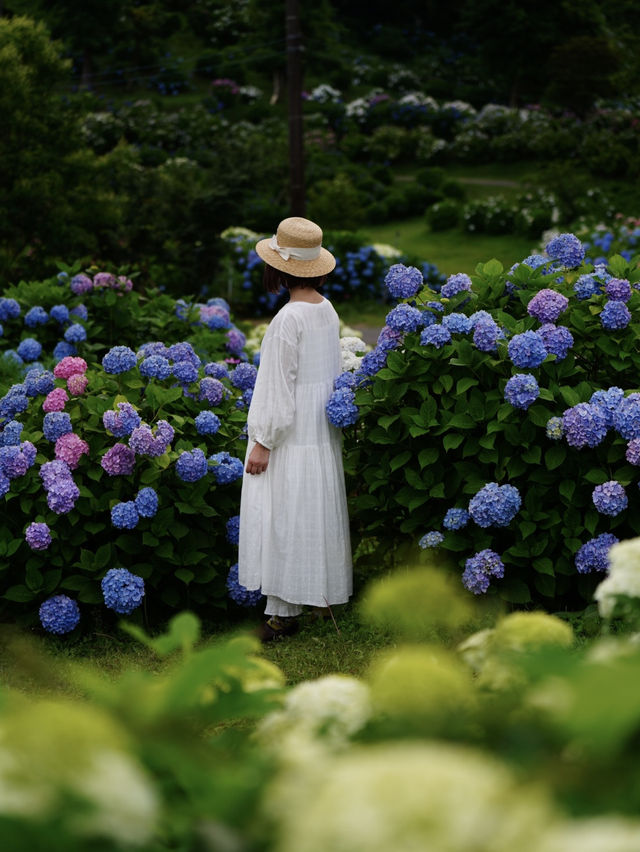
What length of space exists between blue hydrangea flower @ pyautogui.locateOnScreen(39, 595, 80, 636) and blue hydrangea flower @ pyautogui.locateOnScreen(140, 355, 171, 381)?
1078mm

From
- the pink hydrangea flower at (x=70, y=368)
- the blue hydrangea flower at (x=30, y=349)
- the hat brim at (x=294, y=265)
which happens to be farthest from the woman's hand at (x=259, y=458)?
the blue hydrangea flower at (x=30, y=349)

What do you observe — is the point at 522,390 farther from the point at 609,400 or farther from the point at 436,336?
the point at 436,336

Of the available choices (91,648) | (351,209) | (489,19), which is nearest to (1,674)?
(91,648)

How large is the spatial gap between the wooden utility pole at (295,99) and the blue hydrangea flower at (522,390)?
10.1 meters

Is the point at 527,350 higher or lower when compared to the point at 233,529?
higher

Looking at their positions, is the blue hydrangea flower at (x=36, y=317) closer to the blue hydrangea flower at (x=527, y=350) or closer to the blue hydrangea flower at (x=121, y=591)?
the blue hydrangea flower at (x=121, y=591)

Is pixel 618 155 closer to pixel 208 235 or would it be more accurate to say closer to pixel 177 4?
pixel 208 235

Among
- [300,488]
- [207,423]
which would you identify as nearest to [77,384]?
[207,423]

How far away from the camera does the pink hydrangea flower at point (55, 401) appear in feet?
15.6

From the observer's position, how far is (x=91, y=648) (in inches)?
178

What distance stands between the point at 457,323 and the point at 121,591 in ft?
5.75

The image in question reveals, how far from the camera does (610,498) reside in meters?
4.06

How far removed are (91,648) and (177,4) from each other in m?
41.9

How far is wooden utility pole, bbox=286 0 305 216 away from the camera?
13.4m
